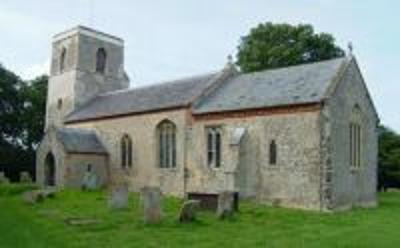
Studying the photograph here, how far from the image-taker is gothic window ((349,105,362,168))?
30016 mm

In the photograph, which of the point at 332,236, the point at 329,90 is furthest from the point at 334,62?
the point at 332,236

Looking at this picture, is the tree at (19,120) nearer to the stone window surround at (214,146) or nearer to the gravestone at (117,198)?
the stone window surround at (214,146)

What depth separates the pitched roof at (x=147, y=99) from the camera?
111 ft

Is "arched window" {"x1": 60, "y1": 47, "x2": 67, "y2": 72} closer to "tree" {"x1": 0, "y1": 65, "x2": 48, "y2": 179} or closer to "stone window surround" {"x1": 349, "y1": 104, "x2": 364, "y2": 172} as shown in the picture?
"tree" {"x1": 0, "y1": 65, "x2": 48, "y2": 179}

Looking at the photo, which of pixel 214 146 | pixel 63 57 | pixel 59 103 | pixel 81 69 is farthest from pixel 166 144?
pixel 63 57

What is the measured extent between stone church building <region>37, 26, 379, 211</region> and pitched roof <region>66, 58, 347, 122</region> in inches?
3.0

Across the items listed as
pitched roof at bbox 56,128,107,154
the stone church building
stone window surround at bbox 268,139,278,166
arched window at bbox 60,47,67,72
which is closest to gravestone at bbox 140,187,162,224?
the stone church building

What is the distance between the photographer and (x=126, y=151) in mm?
36938

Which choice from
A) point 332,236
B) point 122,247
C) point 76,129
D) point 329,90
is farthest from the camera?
point 76,129

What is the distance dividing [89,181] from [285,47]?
73.8ft

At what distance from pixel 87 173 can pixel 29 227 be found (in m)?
18.5

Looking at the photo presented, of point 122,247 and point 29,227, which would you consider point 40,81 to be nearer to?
point 29,227

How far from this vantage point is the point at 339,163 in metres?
28.0

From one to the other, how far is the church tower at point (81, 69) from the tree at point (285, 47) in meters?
11.4
